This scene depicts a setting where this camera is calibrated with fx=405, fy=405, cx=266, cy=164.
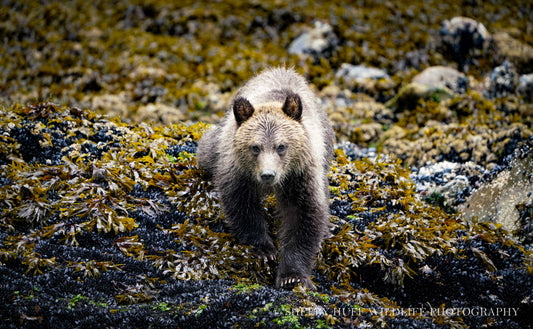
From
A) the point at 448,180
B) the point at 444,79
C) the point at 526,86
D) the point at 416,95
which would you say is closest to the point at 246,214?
the point at 448,180

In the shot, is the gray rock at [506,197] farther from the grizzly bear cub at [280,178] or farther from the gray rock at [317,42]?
the gray rock at [317,42]

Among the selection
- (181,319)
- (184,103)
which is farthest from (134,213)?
(184,103)

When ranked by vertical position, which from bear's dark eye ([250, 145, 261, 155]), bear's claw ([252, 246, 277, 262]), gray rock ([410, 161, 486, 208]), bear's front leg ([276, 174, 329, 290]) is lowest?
bear's claw ([252, 246, 277, 262])

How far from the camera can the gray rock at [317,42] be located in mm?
13758

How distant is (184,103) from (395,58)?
279 inches

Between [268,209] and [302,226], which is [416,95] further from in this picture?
[302,226]

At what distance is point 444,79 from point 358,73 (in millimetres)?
2538

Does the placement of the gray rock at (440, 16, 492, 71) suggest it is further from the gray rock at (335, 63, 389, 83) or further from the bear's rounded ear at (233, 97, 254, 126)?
the bear's rounded ear at (233, 97, 254, 126)

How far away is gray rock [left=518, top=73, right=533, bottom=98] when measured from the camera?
11.3 meters

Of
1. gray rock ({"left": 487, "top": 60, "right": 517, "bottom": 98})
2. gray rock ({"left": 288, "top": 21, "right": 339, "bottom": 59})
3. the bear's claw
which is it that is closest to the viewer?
the bear's claw

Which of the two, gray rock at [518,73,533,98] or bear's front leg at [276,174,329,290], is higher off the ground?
gray rock at [518,73,533,98]

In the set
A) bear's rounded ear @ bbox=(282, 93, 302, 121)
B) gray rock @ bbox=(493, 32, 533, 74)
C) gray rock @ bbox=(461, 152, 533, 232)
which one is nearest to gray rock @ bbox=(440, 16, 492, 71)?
gray rock @ bbox=(493, 32, 533, 74)

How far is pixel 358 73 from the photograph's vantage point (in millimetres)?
A: 12836

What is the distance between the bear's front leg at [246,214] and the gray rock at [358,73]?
28.3 feet
